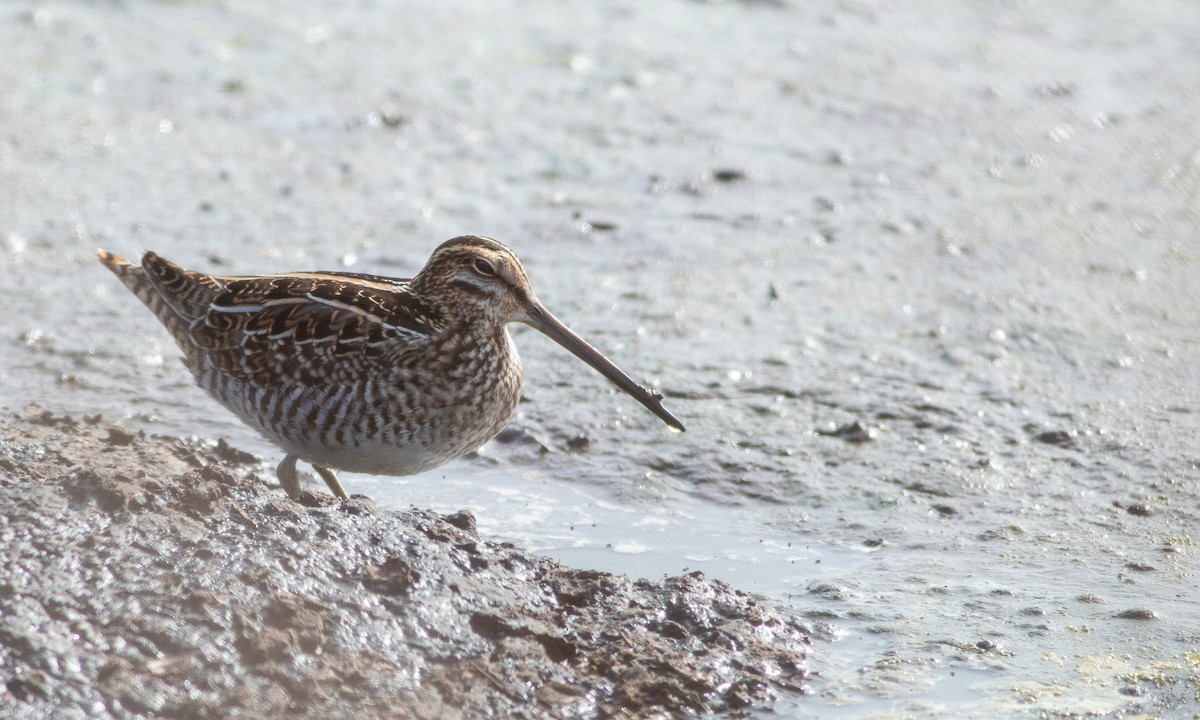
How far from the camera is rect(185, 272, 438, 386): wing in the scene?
5.11 metres

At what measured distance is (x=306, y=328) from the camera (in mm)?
5172

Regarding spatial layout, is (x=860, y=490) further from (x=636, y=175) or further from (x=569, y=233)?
(x=636, y=175)

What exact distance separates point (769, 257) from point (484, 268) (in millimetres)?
2624

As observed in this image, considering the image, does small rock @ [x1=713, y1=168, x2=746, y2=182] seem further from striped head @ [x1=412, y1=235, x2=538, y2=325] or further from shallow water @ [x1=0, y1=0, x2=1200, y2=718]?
striped head @ [x1=412, y1=235, x2=538, y2=325]

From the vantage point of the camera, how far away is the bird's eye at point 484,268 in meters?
5.37

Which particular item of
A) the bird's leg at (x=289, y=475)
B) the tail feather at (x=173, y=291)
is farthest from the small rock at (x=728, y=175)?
the bird's leg at (x=289, y=475)

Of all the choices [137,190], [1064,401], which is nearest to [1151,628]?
[1064,401]

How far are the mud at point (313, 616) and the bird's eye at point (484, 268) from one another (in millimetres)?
908

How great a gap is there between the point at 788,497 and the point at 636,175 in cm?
326

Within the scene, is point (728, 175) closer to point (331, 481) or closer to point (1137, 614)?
point (331, 481)

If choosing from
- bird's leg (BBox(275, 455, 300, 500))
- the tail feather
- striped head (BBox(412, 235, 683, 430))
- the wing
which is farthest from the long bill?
the tail feather

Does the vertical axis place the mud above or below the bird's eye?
below

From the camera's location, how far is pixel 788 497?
5703 millimetres

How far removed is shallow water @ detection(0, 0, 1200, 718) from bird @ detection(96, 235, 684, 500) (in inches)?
18.6
